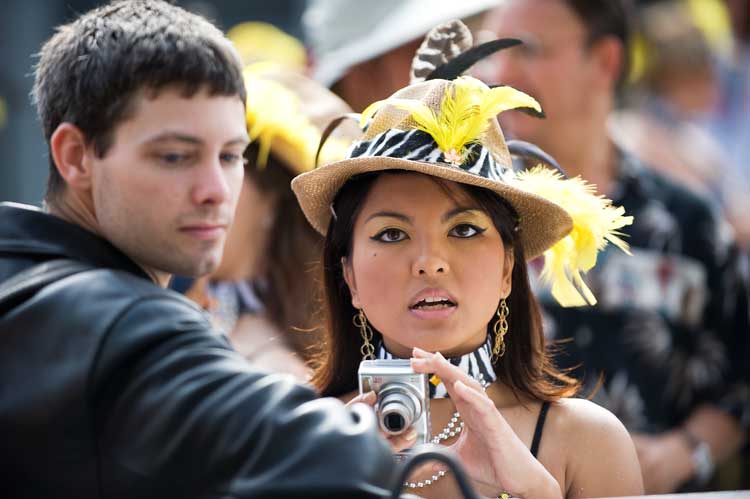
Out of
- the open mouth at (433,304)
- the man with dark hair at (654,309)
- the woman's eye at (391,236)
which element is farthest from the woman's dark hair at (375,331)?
the man with dark hair at (654,309)

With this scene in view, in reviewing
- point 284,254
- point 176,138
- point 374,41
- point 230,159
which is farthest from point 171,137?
point 374,41

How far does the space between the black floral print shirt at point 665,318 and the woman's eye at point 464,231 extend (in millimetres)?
2199

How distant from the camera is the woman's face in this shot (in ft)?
8.71

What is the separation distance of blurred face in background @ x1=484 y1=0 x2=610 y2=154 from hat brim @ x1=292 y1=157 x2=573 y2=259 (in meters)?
2.18

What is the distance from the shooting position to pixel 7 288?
2.16m

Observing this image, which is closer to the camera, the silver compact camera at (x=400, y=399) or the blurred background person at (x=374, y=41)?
the silver compact camera at (x=400, y=399)

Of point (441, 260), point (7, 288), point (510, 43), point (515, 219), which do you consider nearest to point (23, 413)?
point (7, 288)

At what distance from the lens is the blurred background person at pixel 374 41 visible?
16.8 feet

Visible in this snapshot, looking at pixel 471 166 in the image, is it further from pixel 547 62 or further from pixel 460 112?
pixel 547 62

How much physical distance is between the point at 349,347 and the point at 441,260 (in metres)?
0.46

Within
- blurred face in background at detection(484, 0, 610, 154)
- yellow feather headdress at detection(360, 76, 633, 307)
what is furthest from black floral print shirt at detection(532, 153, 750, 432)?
yellow feather headdress at detection(360, 76, 633, 307)

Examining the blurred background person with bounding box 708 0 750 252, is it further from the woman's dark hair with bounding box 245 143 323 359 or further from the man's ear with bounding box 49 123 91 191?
the man's ear with bounding box 49 123 91 191

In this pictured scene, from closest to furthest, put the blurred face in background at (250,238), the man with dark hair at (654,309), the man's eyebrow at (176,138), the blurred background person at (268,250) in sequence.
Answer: the man's eyebrow at (176,138), the blurred background person at (268,250), the blurred face in background at (250,238), the man with dark hair at (654,309)

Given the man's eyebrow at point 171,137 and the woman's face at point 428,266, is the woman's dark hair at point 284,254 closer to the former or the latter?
the woman's face at point 428,266
